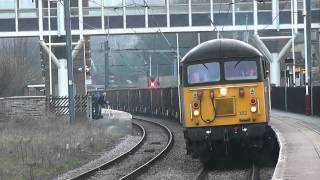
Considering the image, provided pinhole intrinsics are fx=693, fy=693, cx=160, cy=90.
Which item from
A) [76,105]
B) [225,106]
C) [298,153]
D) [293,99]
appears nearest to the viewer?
[298,153]

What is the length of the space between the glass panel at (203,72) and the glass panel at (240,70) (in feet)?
0.81

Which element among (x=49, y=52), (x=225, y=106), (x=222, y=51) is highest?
(x=49, y=52)

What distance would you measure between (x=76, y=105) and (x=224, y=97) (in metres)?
19.8

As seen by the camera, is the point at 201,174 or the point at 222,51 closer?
the point at 201,174

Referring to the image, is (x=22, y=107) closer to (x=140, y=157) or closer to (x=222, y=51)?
(x=140, y=157)

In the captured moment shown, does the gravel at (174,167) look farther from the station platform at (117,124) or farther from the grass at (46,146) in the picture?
the station platform at (117,124)

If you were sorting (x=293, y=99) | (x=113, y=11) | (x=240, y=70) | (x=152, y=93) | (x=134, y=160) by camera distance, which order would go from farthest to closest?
(x=152, y=93) → (x=113, y=11) → (x=293, y=99) → (x=134, y=160) → (x=240, y=70)

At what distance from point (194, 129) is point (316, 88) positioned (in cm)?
1591

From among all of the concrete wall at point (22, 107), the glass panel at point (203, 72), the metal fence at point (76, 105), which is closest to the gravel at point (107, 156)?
the glass panel at point (203, 72)

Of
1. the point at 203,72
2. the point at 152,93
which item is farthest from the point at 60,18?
the point at 203,72

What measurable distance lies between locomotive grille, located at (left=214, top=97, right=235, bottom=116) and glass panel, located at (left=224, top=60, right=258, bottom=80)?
0.61m

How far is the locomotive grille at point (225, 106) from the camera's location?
55.2ft

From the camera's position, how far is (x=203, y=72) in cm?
1731

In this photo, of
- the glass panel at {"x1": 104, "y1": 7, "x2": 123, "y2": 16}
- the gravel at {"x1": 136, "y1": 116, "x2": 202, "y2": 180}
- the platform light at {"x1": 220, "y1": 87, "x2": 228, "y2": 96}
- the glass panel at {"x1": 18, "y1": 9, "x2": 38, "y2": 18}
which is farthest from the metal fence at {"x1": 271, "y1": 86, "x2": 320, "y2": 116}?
the glass panel at {"x1": 18, "y1": 9, "x2": 38, "y2": 18}
